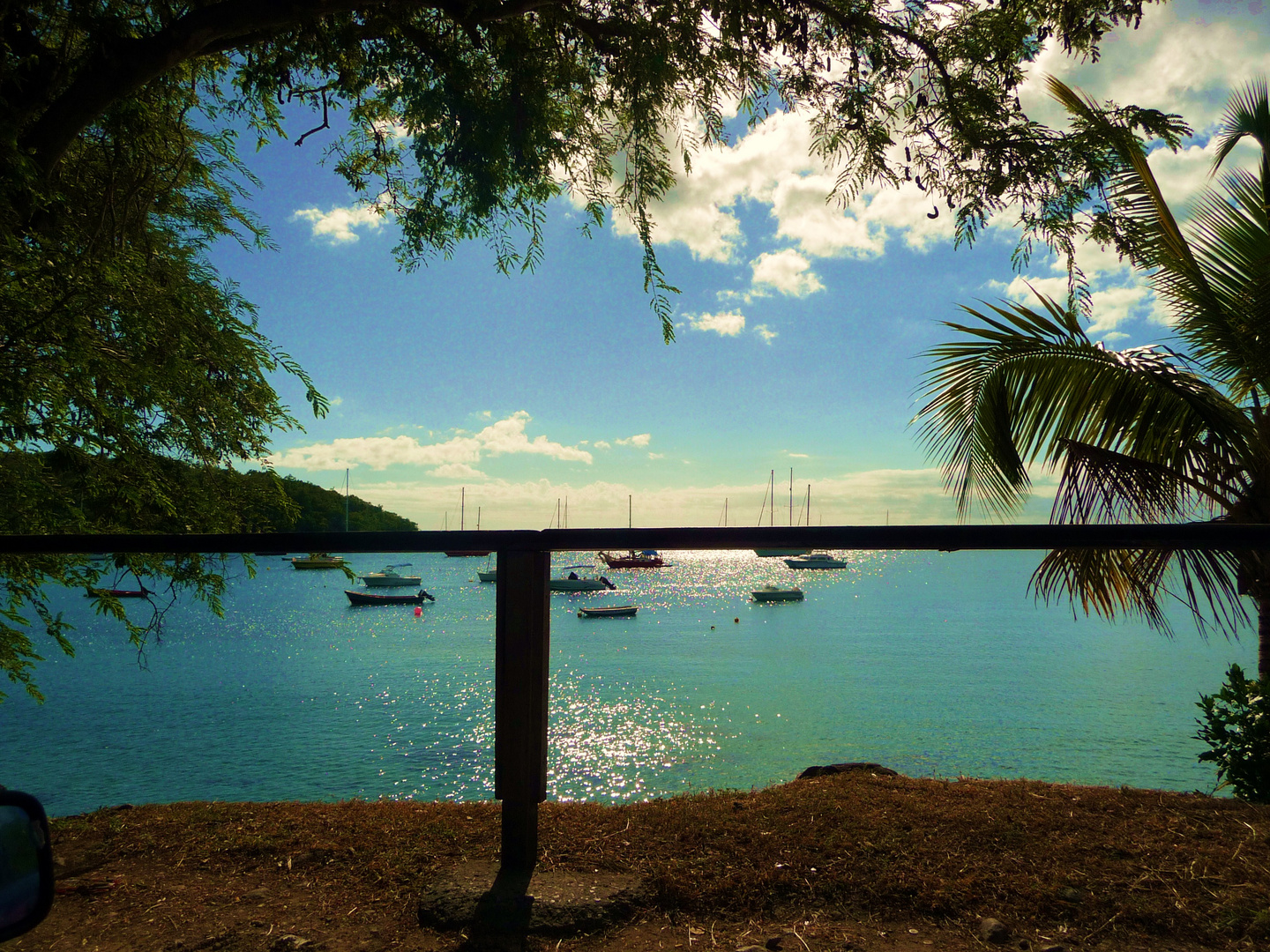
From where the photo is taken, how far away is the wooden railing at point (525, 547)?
206 cm

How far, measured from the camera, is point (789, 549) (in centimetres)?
212

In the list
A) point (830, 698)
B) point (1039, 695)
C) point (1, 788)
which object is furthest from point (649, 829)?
point (1039, 695)

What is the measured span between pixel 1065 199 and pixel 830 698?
27.7 m

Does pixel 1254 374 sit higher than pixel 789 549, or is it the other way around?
pixel 1254 374

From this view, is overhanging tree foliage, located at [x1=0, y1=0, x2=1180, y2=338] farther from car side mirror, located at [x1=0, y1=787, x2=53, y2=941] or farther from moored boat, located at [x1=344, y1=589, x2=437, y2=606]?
moored boat, located at [x1=344, y1=589, x2=437, y2=606]

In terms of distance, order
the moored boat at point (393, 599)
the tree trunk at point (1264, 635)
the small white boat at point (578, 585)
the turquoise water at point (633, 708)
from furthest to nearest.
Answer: the small white boat at point (578, 585) < the moored boat at point (393, 599) < the turquoise water at point (633, 708) < the tree trunk at point (1264, 635)

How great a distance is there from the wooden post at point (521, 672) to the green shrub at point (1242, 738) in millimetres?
4326

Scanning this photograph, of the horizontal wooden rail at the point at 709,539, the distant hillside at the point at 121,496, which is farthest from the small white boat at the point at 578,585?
the horizontal wooden rail at the point at 709,539

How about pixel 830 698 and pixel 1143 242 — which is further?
pixel 830 698

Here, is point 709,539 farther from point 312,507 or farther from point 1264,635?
point 312,507

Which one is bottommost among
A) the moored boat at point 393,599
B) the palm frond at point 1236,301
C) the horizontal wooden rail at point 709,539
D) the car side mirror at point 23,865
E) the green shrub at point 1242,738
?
the moored boat at point 393,599

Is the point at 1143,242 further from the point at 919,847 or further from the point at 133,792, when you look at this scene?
the point at 133,792

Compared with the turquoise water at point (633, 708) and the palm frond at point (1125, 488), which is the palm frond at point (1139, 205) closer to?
the palm frond at point (1125, 488)

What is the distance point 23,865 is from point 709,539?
5.09ft
